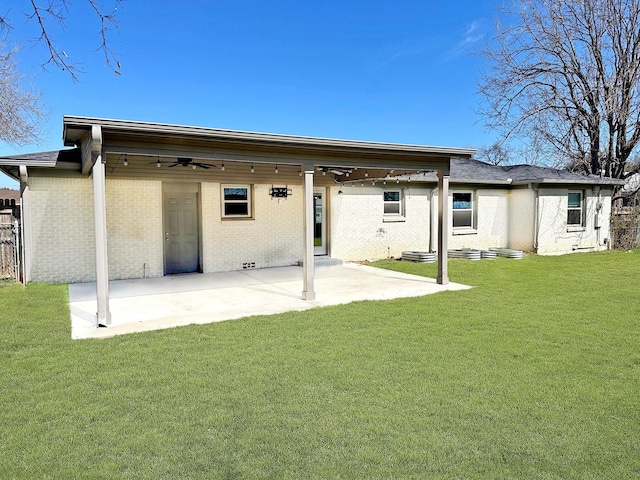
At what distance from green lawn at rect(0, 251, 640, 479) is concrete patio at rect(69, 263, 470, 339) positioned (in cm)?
49

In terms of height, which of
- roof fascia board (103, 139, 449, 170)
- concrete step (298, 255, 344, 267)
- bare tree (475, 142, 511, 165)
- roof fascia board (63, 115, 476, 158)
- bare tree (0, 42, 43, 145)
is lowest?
concrete step (298, 255, 344, 267)

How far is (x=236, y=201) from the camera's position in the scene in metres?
10.7

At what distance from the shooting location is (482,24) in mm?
18125

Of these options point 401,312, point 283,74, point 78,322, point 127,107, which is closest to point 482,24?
point 283,74

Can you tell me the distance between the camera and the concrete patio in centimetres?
587

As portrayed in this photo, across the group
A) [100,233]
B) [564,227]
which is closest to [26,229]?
A: [100,233]

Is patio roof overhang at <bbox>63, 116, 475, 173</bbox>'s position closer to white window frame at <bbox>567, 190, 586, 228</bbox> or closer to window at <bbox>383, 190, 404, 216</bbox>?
window at <bbox>383, 190, 404, 216</bbox>

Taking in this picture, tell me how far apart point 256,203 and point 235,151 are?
4.39 metres

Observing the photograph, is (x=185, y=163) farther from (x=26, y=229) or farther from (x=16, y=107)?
(x=16, y=107)

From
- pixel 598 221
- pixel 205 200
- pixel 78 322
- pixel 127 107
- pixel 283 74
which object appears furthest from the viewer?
pixel 283 74

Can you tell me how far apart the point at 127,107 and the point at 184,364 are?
15.0 metres

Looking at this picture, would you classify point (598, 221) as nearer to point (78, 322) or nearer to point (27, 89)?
point (78, 322)

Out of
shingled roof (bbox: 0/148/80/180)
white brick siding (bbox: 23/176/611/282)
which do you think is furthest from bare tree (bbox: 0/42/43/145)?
white brick siding (bbox: 23/176/611/282)

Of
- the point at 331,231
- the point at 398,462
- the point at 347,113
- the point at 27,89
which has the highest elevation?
the point at 347,113
